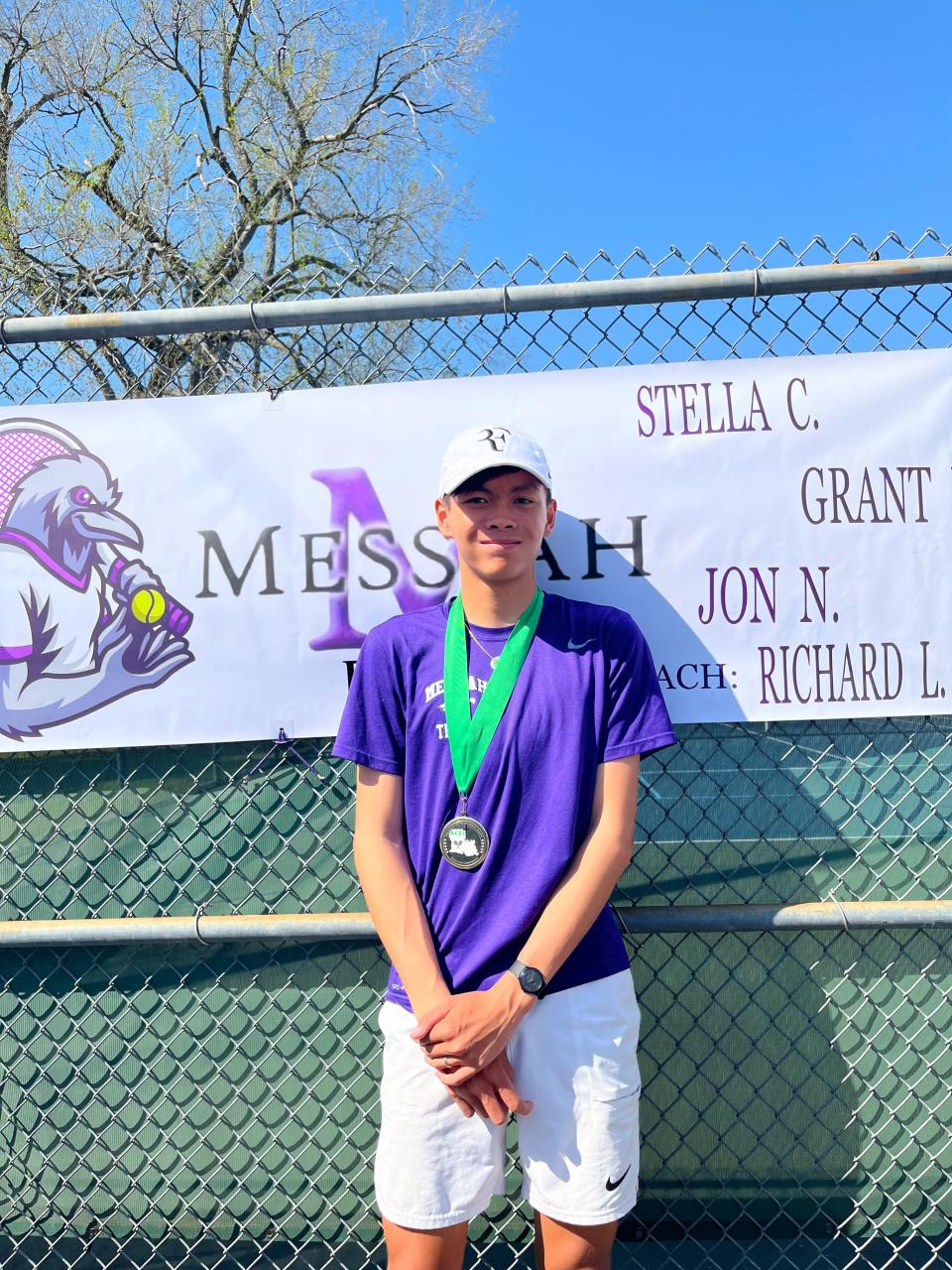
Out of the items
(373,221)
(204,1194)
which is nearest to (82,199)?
(373,221)

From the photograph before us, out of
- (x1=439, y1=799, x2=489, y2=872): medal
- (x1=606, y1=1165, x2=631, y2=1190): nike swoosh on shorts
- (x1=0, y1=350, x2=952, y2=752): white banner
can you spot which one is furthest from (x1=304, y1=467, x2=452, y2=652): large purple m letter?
(x1=606, y1=1165, x2=631, y2=1190): nike swoosh on shorts

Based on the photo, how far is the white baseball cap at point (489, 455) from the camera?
6.57 feet

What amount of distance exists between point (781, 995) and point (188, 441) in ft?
7.06

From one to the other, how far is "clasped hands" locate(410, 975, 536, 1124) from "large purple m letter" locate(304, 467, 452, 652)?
3.17 ft

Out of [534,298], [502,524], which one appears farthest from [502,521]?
[534,298]

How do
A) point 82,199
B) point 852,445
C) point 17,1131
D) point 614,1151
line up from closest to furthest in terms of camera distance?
point 614,1151 < point 852,445 < point 17,1131 < point 82,199

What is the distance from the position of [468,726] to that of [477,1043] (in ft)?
2.03

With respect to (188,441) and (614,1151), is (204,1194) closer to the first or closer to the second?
(614,1151)

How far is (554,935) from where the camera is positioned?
74.0 inches

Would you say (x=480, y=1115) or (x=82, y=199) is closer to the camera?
(x=480, y=1115)

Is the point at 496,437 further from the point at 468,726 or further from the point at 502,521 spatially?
the point at 468,726

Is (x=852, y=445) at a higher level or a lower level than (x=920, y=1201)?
higher

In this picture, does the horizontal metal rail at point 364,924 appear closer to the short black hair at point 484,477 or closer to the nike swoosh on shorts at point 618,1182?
the nike swoosh on shorts at point 618,1182

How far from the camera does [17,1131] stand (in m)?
2.58
